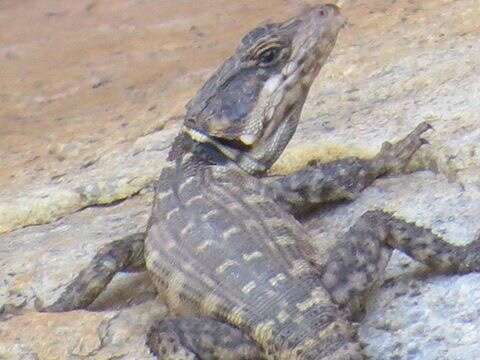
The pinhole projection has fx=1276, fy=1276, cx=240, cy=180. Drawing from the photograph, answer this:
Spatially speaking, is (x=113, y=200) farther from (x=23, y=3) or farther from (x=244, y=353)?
(x=23, y=3)

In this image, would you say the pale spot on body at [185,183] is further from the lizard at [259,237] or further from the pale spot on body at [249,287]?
the pale spot on body at [249,287]

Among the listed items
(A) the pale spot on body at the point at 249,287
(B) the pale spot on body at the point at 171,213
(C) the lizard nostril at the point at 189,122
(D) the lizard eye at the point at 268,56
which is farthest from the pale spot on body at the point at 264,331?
(D) the lizard eye at the point at 268,56

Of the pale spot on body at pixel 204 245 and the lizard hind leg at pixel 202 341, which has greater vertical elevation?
the pale spot on body at pixel 204 245

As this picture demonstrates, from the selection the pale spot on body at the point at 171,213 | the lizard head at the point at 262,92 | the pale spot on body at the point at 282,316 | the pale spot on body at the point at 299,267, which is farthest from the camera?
the lizard head at the point at 262,92

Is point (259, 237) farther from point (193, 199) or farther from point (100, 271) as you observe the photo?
point (100, 271)

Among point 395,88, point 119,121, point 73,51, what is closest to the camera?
point 395,88

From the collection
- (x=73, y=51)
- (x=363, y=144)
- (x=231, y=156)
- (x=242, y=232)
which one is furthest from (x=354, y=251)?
(x=73, y=51)
